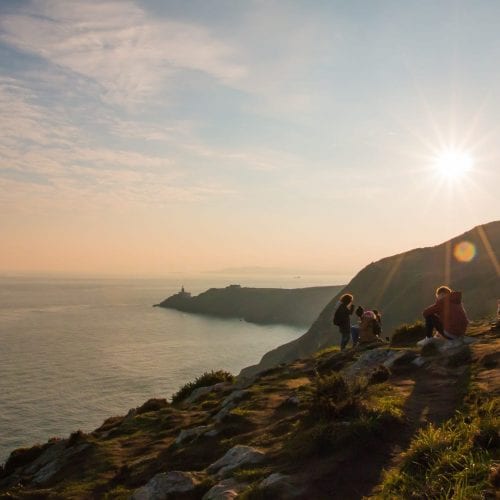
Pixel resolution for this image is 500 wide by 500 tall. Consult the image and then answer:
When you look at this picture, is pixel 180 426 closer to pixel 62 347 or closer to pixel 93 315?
pixel 62 347

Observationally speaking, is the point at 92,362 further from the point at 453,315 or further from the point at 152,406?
the point at 453,315

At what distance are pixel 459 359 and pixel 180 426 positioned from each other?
31.1ft

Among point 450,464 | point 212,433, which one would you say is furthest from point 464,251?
point 450,464

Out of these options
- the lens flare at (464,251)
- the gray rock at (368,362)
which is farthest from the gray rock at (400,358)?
the lens flare at (464,251)

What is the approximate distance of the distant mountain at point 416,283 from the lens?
70.4 m

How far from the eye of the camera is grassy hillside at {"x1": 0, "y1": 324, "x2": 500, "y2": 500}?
7.20 m

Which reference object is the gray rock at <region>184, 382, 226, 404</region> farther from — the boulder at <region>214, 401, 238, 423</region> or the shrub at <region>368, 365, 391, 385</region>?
the shrub at <region>368, 365, 391, 385</region>

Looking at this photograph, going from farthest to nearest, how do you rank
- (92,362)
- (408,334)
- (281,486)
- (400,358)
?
(92,362)
(408,334)
(400,358)
(281,486)

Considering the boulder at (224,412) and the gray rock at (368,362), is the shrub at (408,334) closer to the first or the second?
the gray rock at (368,362)

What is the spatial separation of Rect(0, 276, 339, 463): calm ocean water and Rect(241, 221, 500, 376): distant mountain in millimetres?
20314

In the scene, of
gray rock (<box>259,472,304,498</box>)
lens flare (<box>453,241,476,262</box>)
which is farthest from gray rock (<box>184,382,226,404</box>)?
lens flare (<box>453,241,476,262</box>)

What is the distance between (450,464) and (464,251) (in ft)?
304

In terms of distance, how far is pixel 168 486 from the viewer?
922 cm

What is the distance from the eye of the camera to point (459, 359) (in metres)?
14.0
